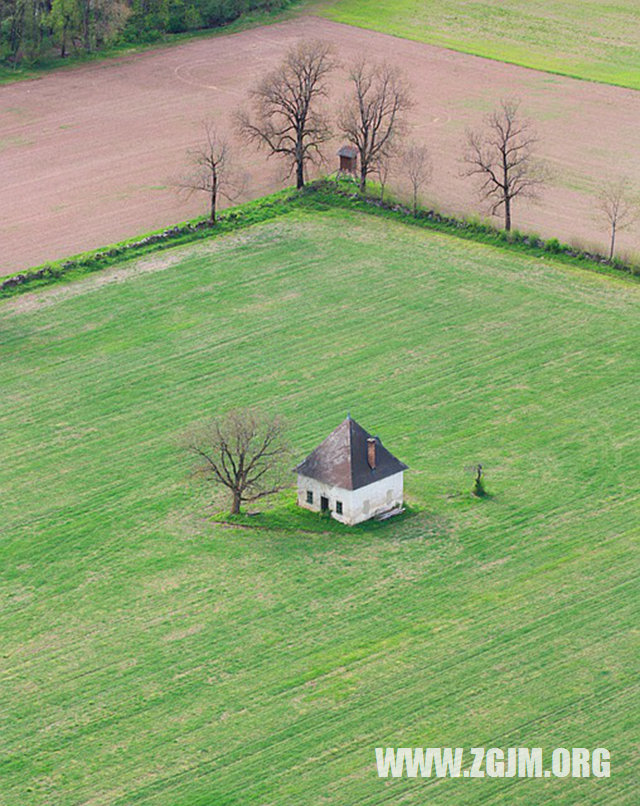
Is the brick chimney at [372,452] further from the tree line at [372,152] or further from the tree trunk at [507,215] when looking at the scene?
the tree line at [372,152]

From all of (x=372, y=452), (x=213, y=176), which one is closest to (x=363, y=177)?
(x=213, y=176)

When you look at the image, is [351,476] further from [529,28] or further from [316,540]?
[529,28]

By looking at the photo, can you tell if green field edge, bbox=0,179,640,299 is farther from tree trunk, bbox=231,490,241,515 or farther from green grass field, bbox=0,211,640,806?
tree trunk, bbox=231,490,241,515

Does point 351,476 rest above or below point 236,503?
above

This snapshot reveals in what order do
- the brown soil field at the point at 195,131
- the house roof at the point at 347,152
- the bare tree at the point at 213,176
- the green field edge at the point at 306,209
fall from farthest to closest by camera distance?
the house roof at the point at 347,152, the brown soil field at the point at 195,131, the bare tree at the point at 213,176, the green field edge at the point at 306,209

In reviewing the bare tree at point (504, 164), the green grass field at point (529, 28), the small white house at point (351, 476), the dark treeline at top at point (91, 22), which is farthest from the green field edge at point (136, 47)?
the small white house at point (351, 476)

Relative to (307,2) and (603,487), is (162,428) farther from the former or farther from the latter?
(307,2)

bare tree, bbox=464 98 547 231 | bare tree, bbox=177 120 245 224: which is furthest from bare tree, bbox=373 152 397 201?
bare tree, bbox=177 120 245 224
